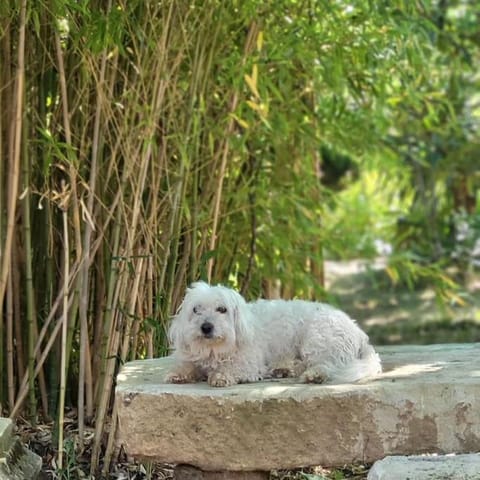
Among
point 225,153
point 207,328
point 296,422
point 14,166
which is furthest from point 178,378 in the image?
point 225,153

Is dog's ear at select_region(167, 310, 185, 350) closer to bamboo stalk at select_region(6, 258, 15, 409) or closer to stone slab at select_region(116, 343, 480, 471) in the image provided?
stone slab at select_region(116, 343, 480, 471)

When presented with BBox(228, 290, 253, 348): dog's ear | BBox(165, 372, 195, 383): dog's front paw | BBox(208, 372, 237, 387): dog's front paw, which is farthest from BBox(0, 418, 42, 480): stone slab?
BBox(228, 290, 253, 348): dog's ear

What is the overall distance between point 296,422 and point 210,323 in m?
0.41

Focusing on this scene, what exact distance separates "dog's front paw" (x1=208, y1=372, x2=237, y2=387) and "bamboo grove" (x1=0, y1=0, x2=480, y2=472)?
0.61 meters

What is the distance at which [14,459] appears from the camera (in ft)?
12.3

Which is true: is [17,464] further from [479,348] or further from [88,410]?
[479,348]

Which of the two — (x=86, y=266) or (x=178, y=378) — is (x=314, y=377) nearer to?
(x=178, y=378)

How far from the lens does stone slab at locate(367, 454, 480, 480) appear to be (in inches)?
122

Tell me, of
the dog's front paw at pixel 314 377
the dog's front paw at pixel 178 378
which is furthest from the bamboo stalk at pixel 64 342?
the dog's front paw at pixel 314 377

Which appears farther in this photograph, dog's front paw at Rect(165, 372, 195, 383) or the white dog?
dog's front paw at Rect(165, 372, 195, 383)

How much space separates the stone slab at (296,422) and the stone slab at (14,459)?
409 millimetres

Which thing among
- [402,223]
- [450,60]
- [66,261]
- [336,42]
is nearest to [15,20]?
[66,261]

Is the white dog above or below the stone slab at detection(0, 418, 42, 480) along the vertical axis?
above

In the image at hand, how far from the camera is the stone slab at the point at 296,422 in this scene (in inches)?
135
